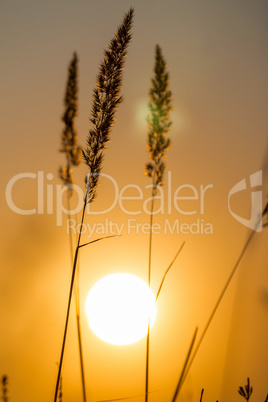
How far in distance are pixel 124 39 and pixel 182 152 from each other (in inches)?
18.6

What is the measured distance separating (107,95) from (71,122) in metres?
0.08

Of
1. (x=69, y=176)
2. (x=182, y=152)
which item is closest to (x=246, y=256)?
(x=182, y=152)

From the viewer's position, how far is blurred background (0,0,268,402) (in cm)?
94

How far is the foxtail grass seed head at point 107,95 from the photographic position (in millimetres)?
596

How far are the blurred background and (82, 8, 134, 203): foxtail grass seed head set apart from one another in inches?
14.8

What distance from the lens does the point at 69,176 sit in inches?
25.7

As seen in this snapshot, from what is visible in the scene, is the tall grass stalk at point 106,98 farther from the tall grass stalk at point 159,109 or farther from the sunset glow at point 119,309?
the sunset glow at point 119,309

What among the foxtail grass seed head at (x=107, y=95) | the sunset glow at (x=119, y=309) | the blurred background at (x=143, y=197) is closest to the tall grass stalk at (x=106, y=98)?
the foxtail grass seed head at (x=107, y=95)

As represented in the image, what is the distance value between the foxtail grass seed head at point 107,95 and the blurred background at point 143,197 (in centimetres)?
38

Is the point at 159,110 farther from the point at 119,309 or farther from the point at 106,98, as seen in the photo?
the point at 119,309

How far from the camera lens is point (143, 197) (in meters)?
0.98

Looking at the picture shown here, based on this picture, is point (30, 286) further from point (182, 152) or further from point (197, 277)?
point (182, 152)

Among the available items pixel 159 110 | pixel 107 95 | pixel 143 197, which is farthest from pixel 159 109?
pixel 143 197

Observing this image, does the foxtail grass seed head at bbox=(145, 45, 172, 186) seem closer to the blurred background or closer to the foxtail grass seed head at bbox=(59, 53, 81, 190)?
the foxtail grass seed head at bbox=(59, 53, 81, 190)
